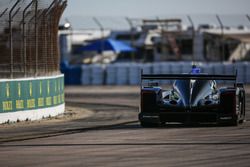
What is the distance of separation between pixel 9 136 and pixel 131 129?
10.5ft

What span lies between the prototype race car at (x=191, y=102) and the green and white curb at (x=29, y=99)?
422cm

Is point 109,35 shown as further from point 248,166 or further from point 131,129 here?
point 248,166

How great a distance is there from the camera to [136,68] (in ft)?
170

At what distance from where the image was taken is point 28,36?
26.4 metres

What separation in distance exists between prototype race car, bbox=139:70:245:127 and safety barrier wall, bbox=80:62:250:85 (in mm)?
27490

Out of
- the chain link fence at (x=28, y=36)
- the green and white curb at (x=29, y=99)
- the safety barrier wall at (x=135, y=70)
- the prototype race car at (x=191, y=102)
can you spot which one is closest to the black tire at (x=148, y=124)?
the prototype race car at (x=191, y=102)

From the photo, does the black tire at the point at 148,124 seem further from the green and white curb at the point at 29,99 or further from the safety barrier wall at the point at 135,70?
the safety barrier wall at the point at 135,70

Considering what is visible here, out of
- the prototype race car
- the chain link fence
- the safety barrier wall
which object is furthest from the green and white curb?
the safety barrier wall

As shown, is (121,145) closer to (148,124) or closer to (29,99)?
(148,124)

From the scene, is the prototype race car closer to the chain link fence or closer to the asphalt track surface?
the asphalt track surface

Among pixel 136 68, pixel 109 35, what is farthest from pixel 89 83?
pixel 109 35

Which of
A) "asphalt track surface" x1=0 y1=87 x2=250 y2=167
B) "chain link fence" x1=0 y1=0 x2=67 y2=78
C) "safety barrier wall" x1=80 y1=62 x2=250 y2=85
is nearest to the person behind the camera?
"asphalt track surface" x1=0 y1=87 x2=250 y2=167

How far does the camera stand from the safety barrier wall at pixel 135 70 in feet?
163

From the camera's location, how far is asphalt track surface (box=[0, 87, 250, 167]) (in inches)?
556
